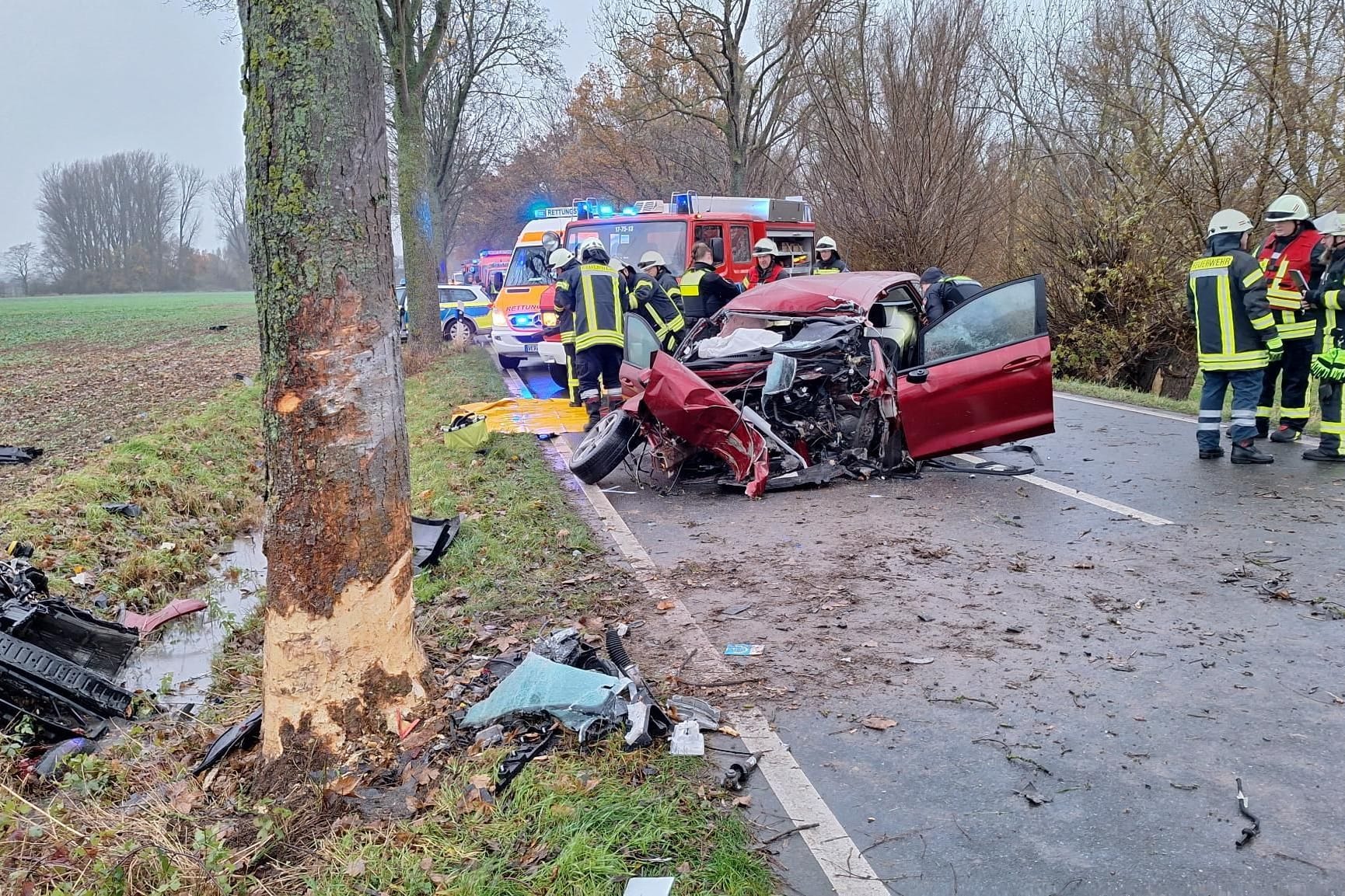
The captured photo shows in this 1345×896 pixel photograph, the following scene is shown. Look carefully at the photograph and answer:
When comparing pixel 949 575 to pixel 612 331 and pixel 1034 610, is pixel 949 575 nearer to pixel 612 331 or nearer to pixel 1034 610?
pixel 1034 610

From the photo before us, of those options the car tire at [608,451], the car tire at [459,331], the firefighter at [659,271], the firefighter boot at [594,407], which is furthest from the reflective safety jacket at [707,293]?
the car tire at [459,331]

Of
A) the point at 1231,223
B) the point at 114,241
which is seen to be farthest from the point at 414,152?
the point at 114,241

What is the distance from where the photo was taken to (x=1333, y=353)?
679 centimetres

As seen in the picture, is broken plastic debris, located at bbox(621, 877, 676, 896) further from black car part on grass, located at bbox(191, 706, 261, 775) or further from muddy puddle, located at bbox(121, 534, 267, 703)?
muddy puddle, located at bbox(121, 534, 267, 703)

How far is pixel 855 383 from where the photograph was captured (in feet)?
22.6

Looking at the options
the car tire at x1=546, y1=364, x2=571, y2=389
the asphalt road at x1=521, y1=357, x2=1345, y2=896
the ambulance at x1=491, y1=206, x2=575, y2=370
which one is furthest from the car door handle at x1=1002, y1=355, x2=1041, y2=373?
the ambulance at x1=491, y1=206, x2=575, y2=370

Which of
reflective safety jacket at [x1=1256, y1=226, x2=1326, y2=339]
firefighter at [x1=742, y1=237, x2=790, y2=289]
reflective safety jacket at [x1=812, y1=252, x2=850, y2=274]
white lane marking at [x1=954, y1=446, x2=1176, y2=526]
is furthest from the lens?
reflective safety jacket at [x1=812, y1=252, x2=850, y2=274]

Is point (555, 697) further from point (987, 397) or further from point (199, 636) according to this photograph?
point (987, 397)

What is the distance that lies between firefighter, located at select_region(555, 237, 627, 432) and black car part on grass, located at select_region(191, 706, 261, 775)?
18.2ft

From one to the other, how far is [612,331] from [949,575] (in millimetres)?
5191

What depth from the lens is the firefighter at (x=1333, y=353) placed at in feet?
22.2

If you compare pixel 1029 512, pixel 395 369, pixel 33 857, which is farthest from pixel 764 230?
pixel 33 857

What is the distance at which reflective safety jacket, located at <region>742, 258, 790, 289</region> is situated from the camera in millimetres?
11156

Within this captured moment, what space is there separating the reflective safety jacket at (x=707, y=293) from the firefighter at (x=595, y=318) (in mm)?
1353
